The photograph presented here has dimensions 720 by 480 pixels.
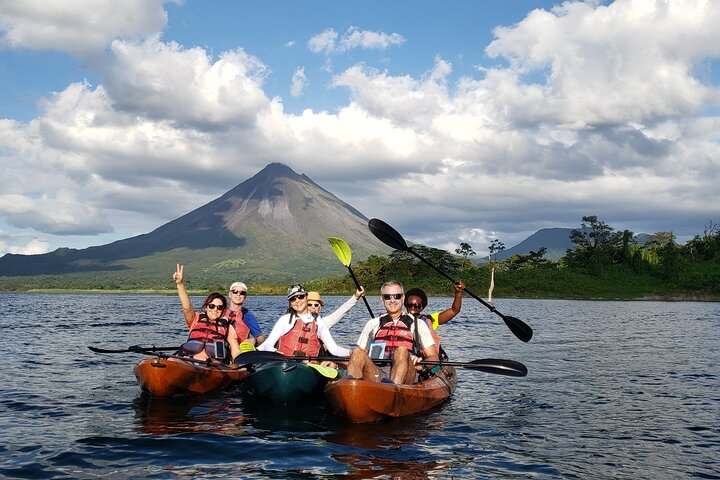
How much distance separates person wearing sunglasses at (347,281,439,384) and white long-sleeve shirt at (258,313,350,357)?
45.4 inches

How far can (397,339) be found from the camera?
11.0m

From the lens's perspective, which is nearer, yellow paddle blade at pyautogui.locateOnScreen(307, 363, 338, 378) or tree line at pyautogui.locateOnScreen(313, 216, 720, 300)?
yellow paddle blade at pyautogui.locateOnScreen(307, 363, 338, 378)

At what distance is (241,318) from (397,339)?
491cm

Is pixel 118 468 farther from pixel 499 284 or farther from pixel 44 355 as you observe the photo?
pixel 499 284

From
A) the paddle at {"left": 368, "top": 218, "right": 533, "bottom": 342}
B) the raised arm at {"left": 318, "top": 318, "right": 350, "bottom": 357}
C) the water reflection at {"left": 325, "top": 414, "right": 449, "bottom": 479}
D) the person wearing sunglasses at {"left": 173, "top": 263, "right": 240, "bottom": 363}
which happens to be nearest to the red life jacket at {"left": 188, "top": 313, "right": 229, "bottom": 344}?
the person wearing sunglasses at {"left": 173, "top": 263, "right": 240, "bottom": 363}

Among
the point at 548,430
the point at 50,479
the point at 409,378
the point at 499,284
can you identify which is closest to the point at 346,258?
the point at 409,378

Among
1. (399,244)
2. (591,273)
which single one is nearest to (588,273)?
(591,273)

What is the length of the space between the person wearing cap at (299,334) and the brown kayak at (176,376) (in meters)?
1.11

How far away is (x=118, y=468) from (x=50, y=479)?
2.49ft

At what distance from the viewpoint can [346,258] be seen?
54.3ft

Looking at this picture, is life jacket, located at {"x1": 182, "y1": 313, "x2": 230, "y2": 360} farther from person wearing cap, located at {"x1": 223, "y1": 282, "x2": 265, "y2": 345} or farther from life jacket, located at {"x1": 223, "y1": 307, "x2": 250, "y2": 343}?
life jacket, located at {"x1": 223, "y1": 307, "x2": 250, "y2": 343}

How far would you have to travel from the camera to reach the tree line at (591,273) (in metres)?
98.2

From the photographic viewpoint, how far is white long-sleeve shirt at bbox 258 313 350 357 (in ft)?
38.9

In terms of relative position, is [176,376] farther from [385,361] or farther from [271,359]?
[385,361]
